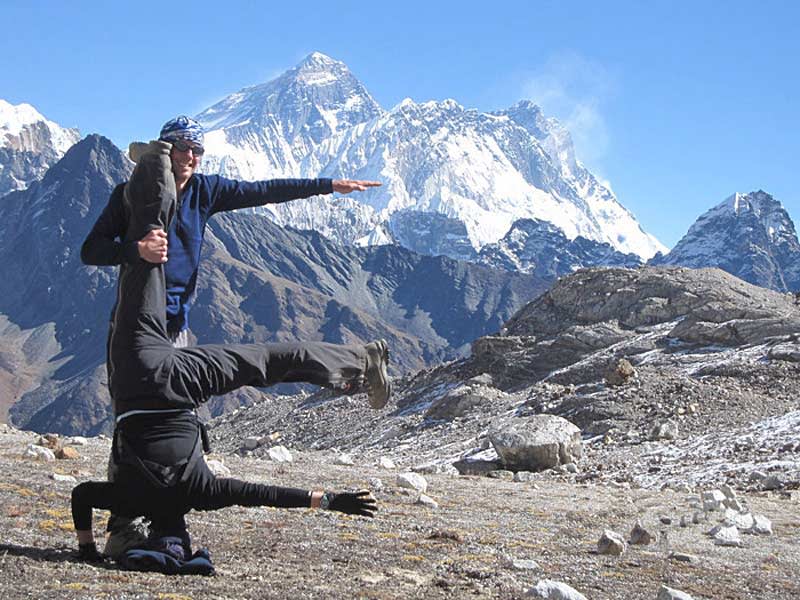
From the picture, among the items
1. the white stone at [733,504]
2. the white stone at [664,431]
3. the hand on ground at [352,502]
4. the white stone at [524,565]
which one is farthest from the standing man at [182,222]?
the white stone at [664,431]

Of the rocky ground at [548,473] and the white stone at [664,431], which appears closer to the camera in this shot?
the rocky ground at [548,473]

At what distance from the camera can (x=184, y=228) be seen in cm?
791

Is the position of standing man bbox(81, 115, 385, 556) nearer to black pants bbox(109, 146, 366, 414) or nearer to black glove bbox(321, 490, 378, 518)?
black pants bbox(109, 146, 366, 414)

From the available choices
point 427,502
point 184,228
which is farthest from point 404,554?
point 427,502

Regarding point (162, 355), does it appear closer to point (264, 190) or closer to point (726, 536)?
point (264, 190)

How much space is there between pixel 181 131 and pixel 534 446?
19.8 m

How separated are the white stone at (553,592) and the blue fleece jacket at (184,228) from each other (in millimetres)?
3521

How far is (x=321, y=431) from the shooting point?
4934 centimetres

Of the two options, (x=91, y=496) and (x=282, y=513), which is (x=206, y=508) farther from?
(x=282, y=513)

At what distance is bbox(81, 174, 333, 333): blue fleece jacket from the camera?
7.43 m

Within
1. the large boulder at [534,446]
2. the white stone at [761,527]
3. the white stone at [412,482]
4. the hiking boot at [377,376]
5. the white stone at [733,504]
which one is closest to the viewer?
the hiking boot at [377,376]

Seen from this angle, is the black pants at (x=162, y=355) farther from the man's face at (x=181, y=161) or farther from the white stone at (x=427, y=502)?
the white stone at (x=427, y=502)

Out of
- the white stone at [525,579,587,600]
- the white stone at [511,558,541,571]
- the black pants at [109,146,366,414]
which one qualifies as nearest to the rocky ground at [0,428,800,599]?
the white stone at [511,558,541,571]

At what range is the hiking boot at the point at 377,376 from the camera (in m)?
7.86
